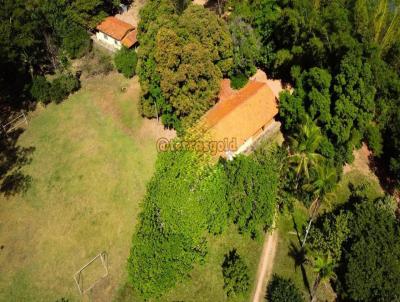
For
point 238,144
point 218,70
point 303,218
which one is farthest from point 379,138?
point 218,70

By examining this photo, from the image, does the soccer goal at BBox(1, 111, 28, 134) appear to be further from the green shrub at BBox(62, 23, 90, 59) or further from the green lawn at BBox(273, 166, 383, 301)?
the green lawn at BBox(273, 166, 383, 301)

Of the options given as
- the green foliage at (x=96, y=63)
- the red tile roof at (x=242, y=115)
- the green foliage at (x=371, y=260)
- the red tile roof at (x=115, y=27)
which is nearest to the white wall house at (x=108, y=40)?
the red tile roof at (x=115, y=27)

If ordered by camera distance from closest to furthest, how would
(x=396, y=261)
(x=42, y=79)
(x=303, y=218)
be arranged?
(x=396, y=261)
(x=303, y=218)
(x=42, y=79)

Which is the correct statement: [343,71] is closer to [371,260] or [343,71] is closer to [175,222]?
[371,260]

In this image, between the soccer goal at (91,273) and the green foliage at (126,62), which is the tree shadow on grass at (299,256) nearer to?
the soccer goal at (91,273)

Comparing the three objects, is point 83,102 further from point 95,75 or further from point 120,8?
point 120,8

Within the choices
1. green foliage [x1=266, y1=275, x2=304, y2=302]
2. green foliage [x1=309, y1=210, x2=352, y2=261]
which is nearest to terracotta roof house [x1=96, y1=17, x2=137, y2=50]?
green foliage [x1=309, y1=210, x2=352, y2=261]

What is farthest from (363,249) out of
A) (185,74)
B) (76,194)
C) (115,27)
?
(115,27)
